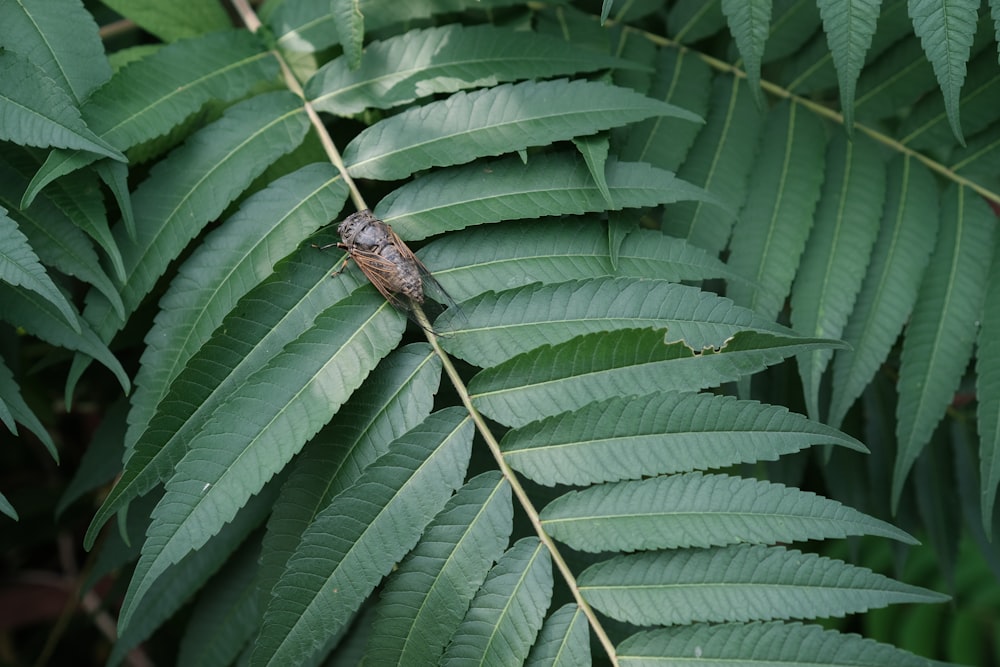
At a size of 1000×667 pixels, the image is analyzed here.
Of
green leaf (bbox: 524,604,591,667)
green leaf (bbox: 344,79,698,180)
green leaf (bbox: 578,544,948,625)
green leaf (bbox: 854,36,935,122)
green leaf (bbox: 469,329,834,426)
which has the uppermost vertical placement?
green leaf (bbox: 854,36,935,122)

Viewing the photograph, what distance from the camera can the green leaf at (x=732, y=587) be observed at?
3.71 feet

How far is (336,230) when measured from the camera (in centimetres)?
135

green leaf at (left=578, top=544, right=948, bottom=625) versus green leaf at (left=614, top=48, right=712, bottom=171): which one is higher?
green leaf at (left=614, top=48, right=712, bottom=171)

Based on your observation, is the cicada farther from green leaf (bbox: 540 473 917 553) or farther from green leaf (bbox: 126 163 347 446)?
green leaf (bbox: 540 473 917 553)

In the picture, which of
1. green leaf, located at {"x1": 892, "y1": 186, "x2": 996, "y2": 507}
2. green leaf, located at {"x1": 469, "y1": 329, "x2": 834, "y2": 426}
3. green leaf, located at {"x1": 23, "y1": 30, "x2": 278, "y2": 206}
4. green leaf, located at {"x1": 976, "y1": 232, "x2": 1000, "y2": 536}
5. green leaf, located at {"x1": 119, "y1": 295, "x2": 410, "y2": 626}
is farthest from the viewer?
green leaf, located at {"x1": 892, "y1": 186, "x2": 996, "y2": 507}

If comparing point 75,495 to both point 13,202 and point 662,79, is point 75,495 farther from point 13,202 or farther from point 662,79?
point 662,79

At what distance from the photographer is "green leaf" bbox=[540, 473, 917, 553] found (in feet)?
3.78

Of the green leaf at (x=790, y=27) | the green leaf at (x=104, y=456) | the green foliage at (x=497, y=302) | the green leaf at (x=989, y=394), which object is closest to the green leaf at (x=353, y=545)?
the green foliage at (x=497, y=302)

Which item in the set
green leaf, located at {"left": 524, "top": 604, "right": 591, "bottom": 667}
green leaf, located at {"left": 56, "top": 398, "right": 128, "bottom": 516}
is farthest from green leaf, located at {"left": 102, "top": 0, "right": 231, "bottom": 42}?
green leaf, located at {"left": 524, "top": 604, "right": 591, "bottom": 667}

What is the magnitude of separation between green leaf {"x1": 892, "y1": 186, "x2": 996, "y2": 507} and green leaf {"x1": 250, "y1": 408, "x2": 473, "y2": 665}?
0.90m

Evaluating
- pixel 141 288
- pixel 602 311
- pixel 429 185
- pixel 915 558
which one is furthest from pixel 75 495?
pixel 915 558

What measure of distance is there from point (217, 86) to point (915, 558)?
2.83 metres

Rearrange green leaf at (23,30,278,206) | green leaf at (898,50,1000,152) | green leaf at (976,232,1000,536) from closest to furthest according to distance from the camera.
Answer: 1. green leaf at (23,30,278,206)
2. green leaf at (976,232,1000,536)
3. green leaf at (898,50,1000,152)

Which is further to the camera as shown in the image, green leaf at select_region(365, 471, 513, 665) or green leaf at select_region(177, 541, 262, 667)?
green leaf at select_region(177, 541, 262, 667)
